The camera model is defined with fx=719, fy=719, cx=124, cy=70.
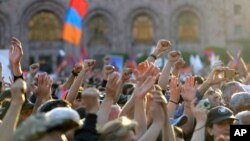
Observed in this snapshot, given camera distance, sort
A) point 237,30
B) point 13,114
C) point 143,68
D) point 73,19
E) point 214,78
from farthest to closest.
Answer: point 237,30 → point 73,19 → point 214,78 → point 143,68 → point 13,114

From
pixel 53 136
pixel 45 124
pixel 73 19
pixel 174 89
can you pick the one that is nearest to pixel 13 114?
pixel 53 136

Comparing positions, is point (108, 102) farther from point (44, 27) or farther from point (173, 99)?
point (44, 27)

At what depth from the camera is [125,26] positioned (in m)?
42.1

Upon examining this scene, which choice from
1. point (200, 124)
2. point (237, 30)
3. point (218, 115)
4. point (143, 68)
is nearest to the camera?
point (200, 124)

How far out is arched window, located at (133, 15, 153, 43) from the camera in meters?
42.1

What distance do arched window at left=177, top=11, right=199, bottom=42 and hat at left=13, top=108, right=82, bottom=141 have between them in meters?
37.3

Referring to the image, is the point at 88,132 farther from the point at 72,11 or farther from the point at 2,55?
the point at 72,11

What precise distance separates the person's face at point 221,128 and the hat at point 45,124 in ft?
5.16

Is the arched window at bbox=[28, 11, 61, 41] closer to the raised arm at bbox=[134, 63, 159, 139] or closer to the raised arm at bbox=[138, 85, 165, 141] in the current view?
the raised arm at bbox=[134, 63, 159, 139]

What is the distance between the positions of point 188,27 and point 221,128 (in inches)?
1418

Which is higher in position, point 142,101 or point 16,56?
point 16,56

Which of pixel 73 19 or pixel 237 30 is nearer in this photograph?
pixel 73 19

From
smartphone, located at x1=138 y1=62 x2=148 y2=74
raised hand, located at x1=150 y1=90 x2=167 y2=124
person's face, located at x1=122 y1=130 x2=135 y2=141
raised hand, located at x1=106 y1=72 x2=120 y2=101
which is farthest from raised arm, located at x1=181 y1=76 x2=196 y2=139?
person's face, located at x1=122 y1=130 x2=135 y2=141

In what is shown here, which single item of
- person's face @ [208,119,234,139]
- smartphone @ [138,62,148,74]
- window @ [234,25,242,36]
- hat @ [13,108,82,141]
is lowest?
window @ [234,25,242,36]
